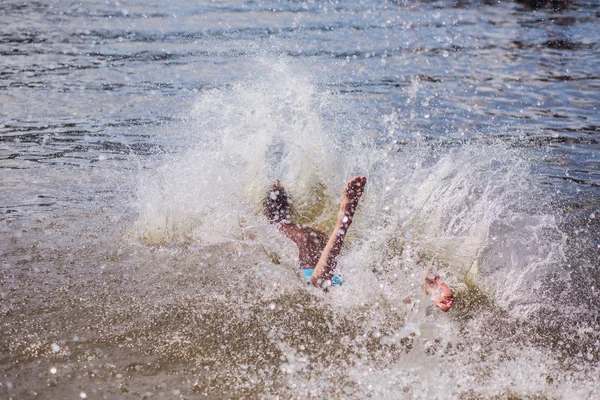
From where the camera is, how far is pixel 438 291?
16.2 feet

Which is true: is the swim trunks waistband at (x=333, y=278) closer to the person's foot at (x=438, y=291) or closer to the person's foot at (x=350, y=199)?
the person's foot at (x=350, y=199)

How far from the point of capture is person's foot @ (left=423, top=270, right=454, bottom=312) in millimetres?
4812

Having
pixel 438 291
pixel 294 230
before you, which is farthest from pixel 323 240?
pixel 438 291

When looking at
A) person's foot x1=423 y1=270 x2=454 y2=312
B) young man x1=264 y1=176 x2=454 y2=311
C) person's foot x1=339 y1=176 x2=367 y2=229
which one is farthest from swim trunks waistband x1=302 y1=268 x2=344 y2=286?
person's foot x1=423 y1=270 x2=454 y2=312

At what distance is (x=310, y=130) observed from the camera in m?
7.15

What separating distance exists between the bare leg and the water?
0.18 metres

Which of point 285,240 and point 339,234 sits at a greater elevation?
point 339,234

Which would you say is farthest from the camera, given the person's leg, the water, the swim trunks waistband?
the person's leg

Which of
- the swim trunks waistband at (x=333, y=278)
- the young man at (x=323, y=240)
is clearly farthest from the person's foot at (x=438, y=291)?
the swim trunks waistband at (x=333, y=278)

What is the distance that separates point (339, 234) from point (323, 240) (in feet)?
2.08

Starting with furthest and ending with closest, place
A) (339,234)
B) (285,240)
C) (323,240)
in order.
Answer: (285,240)
(323,240)
(339,234)

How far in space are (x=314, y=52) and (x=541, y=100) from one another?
17.3 feet

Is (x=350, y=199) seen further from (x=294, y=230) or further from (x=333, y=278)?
(x=294, y=230)

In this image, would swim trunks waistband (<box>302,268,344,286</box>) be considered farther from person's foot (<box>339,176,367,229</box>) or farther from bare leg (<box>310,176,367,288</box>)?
person's foot (<box>339,176,367,229</box>)
